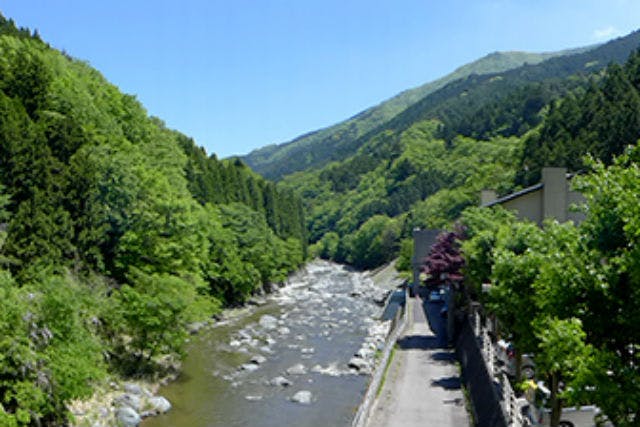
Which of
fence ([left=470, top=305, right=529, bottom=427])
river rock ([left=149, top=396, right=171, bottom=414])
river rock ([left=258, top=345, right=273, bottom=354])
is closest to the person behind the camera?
fence ([left=470, top=305, right=529, bottom=427])

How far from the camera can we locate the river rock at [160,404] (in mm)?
26562

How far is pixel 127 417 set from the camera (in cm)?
2447

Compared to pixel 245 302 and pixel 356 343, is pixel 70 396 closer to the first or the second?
pixel 356 343

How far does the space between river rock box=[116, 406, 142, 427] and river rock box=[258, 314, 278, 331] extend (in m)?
23.1

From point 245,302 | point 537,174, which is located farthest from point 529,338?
point 537,174

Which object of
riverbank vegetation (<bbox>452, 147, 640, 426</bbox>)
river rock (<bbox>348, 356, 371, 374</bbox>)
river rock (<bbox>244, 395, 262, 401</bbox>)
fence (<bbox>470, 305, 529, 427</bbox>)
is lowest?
river rock (<bbox>348, 356, 371, 374</bbox>)

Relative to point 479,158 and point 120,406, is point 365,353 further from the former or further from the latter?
point 479,158

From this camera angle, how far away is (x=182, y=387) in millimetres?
30938

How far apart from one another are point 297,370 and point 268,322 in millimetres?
15147

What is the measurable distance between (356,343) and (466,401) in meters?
21.7

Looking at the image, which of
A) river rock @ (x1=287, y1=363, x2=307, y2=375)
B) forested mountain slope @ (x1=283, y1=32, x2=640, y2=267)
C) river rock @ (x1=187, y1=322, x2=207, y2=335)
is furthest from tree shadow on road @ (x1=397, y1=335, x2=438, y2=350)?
forested mountain slope @ (x1=283, y1=32, x2=640, y2=267)

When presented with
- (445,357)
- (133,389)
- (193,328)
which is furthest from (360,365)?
(193,328)

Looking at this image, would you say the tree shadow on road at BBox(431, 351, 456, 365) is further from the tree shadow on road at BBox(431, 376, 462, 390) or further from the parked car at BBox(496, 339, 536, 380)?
the tree shadow on road at BBox(431, 376, 462, 390)

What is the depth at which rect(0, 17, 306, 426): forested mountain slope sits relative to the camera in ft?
66.7
